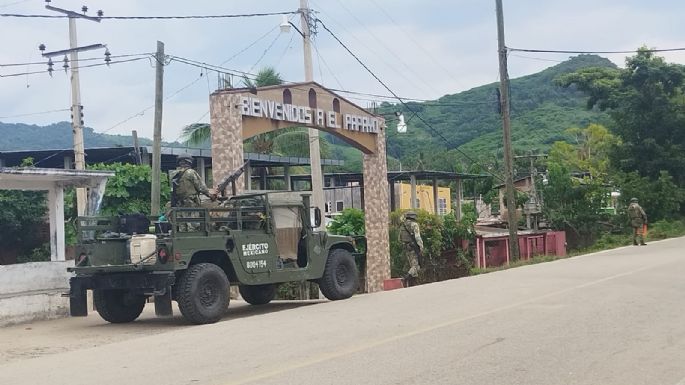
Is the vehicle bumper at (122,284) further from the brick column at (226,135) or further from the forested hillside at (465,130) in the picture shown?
the forested hillside at (465,130)

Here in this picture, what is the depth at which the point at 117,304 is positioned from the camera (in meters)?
12.9

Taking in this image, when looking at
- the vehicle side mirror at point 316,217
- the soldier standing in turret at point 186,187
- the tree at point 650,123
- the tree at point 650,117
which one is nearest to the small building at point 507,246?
the tree at point 650,123

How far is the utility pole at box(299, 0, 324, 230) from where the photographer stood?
24.7 m

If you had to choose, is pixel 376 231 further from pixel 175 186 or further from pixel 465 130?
pixel 465 130

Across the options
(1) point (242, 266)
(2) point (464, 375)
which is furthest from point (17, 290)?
(2) point (464, 375)

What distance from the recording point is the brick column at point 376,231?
21844 mm

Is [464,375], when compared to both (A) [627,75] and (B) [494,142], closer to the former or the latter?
(A) [627,75]

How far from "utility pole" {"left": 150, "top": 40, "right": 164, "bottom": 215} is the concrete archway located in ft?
15.5

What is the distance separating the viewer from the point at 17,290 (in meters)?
14.2

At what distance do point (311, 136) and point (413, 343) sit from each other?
1646cm

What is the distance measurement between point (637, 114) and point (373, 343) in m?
33.1

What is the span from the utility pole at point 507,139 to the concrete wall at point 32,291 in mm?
15483

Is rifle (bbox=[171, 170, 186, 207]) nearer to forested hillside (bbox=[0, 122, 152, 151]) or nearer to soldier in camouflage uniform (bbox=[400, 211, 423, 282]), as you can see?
soldier in camouflage uniform (bbox=[400, 211, 423, 282])

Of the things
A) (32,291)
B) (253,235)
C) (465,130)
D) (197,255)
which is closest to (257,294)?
(253,235)
